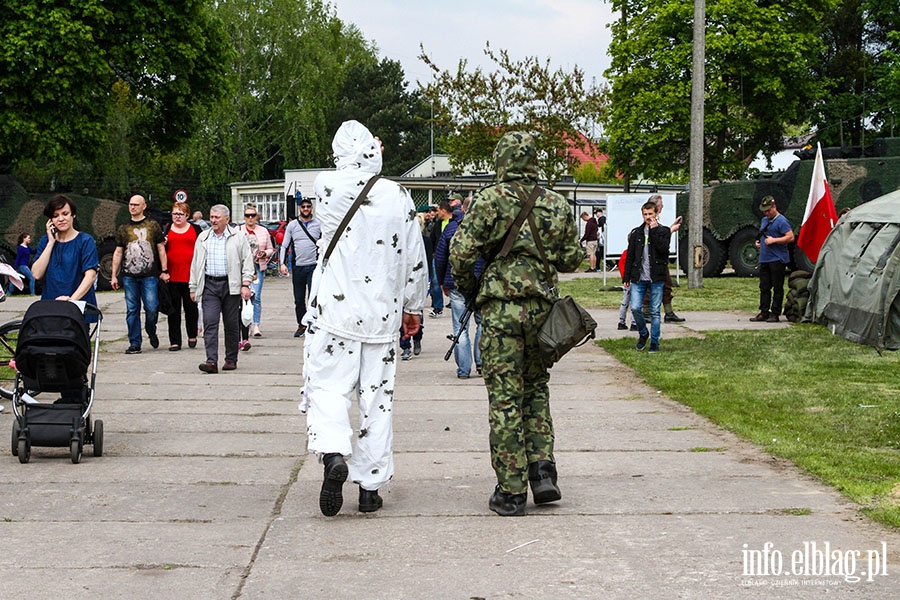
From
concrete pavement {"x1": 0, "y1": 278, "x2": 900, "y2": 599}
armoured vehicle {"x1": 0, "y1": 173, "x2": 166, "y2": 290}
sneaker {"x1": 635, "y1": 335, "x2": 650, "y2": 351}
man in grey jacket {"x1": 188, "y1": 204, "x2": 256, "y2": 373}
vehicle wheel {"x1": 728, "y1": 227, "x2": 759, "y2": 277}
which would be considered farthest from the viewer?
vehicle wheel {"x1": 728, "y1": 227, "x2": 759, "y2": 277}

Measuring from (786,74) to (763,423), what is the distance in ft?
128

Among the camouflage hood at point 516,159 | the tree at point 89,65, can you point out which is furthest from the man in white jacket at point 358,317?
the tree at point 89,65

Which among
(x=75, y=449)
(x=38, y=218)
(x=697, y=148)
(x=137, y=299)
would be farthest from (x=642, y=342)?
(x=38, y=218)

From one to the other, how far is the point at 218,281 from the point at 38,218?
58.7 ft

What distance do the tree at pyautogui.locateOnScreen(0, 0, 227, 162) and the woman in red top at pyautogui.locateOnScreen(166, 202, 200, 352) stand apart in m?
20.7

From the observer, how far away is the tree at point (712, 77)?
44.0 metres

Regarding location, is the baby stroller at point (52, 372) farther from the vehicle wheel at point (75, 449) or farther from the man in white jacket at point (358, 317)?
the man in white jacket at point (358, 317)

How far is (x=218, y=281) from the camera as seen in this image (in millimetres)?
12219

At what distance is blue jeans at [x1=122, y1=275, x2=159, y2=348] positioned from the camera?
Answer: 45.4 ft

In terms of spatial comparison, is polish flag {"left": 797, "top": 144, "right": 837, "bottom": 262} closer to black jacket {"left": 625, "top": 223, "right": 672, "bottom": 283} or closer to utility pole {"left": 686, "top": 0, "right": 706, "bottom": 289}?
utility pole {"left": 686, "top": 0, "right": 706, "bottom": 289}

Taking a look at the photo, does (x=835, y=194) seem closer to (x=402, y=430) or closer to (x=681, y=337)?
(x=681, y=337)

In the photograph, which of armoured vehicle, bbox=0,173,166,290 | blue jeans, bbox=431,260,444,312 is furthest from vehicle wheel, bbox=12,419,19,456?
armoured vehicle, bbox=0,173,166,290

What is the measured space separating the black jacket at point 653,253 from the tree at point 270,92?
157 feet

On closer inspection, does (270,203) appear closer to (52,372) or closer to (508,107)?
(508,107)
